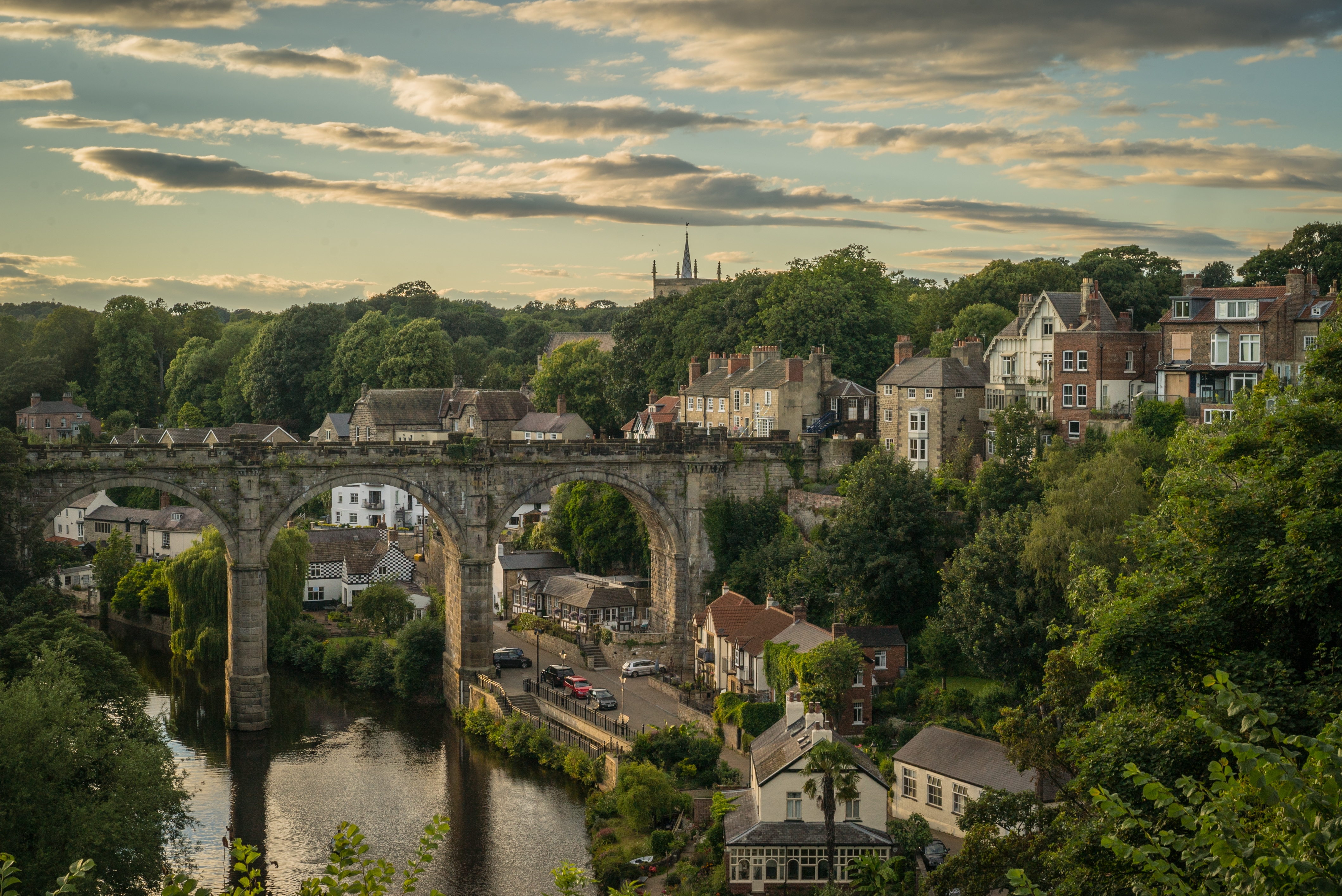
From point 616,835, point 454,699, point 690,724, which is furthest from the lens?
point 454,699

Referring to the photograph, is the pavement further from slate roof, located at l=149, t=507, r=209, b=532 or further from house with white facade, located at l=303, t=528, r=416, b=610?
slate roof, located at l=149, t=507, r=209, b=532

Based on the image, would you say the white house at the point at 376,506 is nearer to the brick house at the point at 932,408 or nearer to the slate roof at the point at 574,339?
the slate roof at the point at 574,339

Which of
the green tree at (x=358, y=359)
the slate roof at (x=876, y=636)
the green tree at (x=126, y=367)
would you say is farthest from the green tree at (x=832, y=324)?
the green tree at (x=126, y=367)

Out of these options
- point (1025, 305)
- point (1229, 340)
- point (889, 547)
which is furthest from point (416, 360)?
point (1229, 340)

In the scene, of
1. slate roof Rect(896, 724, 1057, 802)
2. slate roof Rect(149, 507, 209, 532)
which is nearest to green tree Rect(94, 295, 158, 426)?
slate roof Rect(149, 507, 209, 532)

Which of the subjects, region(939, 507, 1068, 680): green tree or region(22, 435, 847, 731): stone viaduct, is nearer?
region(939, 507, 1068, 680): green tree

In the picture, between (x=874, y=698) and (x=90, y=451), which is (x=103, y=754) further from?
(x=874, y=698)

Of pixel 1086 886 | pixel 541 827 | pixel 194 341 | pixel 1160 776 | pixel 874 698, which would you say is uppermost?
pixel 194 341

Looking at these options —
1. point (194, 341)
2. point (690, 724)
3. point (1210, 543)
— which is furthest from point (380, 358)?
point (1210, 543)
